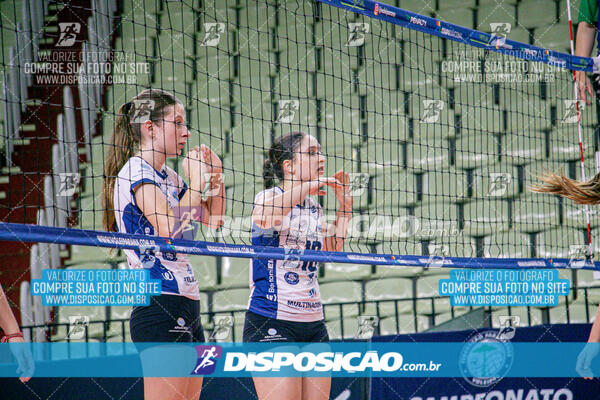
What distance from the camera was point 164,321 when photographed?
2.88 meters

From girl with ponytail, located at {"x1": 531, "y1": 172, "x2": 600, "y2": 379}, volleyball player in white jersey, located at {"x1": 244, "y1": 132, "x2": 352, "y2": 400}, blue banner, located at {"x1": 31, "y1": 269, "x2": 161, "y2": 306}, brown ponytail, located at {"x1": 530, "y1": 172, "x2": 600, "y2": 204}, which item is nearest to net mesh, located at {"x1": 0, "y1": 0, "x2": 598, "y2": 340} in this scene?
blue banner, located at {"x1": 31, "y1": 269, "x2": 161, "y2": 306}

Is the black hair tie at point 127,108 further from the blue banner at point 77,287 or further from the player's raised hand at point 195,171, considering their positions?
the blue banner at point 77,287

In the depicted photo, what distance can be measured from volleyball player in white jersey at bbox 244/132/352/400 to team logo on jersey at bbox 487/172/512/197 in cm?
300

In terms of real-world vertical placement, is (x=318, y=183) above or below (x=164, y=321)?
above

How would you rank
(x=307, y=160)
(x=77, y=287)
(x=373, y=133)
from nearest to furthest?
1. (x=307, y=160)
2. (x=77, y=287)
3. (x=373, y=133)

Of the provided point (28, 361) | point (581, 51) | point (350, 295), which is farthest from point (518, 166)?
point (28, 361)

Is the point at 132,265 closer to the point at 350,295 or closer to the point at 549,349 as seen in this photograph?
the point at 549,349

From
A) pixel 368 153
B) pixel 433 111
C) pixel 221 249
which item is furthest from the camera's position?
pixel 368 153

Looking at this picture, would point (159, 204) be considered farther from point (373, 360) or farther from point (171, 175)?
point (373, 360)

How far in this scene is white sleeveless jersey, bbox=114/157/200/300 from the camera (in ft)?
9.68

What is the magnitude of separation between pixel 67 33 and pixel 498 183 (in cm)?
539

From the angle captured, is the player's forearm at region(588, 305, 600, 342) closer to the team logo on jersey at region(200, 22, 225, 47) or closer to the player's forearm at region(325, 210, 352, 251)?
the player's forearm at region(325, 210, 352, 251)

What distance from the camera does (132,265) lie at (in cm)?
307

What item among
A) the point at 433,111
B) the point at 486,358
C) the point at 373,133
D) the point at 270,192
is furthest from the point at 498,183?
the point at 270,192
